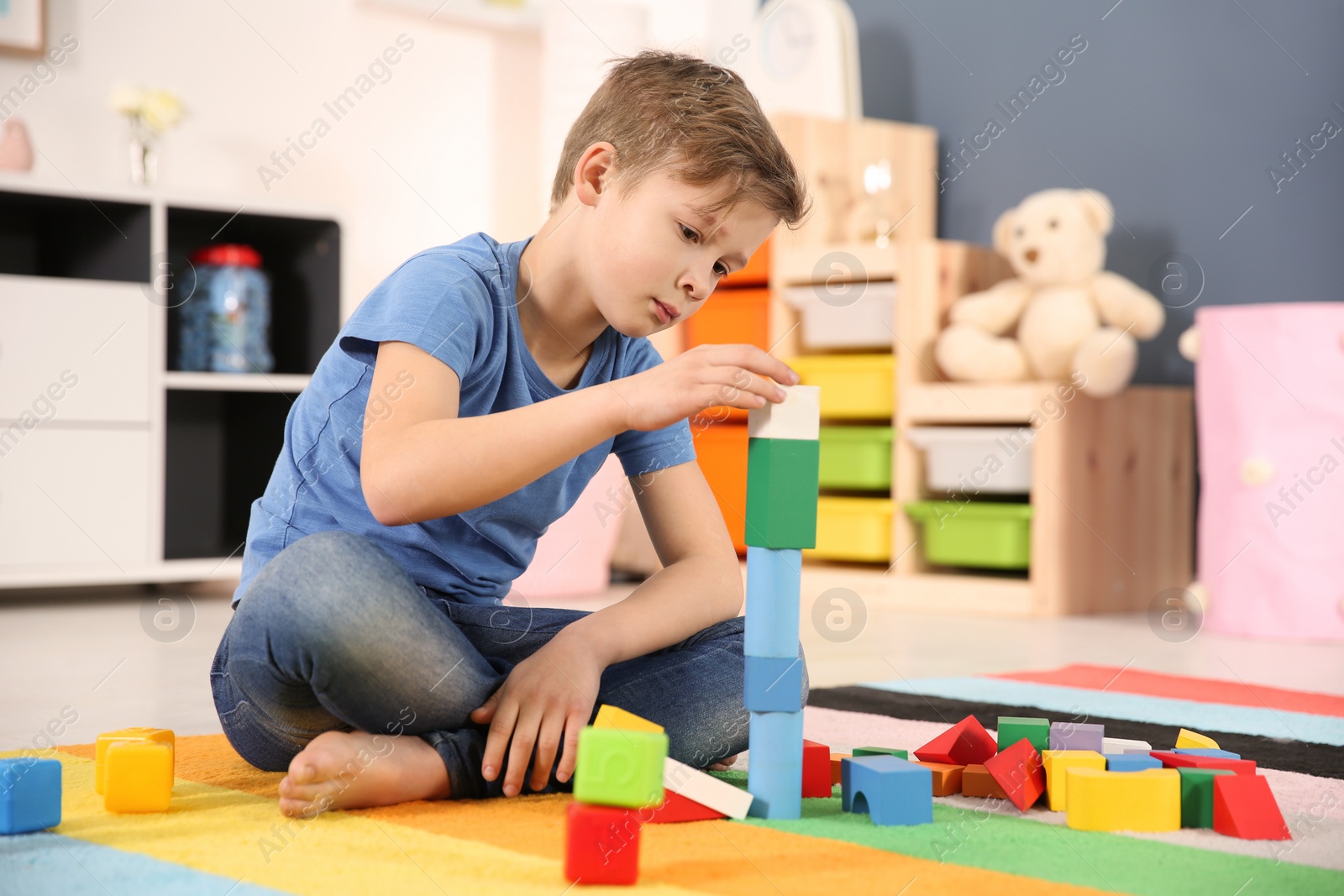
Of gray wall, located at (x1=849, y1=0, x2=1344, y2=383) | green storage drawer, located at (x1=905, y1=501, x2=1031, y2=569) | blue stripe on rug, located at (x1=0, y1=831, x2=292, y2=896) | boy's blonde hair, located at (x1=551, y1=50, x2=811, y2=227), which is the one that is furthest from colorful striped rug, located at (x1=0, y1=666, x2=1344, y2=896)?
gray wall, located at (x1=849, y1=0, x2=1344, y2=383)

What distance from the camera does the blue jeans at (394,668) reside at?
76cm

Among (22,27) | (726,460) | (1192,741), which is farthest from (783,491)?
(22,27)

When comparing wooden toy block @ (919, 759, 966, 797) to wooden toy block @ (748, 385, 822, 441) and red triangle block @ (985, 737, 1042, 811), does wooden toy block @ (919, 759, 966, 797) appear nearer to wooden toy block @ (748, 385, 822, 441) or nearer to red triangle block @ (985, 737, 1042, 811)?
red triangle block @ (985, 737, 1042, 811)

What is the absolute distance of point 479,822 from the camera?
0.77 metres

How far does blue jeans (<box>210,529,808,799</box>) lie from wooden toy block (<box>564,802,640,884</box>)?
0.19 meters

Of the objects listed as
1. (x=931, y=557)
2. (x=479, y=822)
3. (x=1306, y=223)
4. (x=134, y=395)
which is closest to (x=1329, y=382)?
(x=1306, y=223)

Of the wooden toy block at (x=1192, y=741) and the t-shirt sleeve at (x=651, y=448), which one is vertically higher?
the t-shirt sleeve at (x=651, y=448)

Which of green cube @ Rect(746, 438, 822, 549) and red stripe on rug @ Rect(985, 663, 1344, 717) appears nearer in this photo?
green cube @ Rect(746, 438, 822, 549)

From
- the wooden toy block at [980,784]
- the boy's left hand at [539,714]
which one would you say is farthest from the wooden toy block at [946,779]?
the boy's left hand at [539,714]

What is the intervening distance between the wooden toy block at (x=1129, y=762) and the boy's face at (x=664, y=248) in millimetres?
388

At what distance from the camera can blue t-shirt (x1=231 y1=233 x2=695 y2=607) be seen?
0.85 metres

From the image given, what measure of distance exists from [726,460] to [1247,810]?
197cm

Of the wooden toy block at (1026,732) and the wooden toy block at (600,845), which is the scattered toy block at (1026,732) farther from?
the wooden toy block at (600,845)

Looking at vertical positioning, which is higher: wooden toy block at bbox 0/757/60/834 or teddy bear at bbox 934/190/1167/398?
teddy bear at bbox 934/190/1167/398
